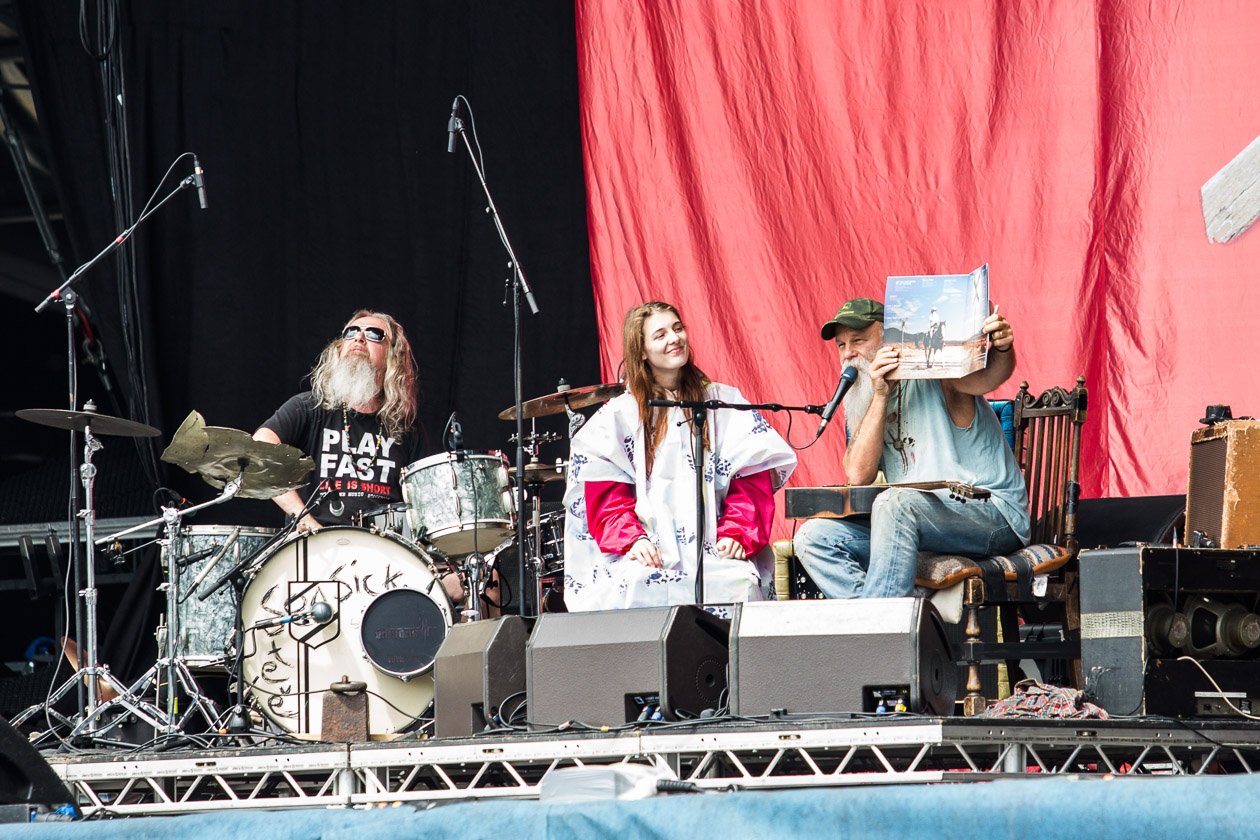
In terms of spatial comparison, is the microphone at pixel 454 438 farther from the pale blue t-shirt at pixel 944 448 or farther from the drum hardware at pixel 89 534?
the pale blue t-shirt at pixel 944 448

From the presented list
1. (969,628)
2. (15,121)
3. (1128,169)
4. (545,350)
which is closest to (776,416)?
(545,350)

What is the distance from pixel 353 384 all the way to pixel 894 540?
2615mm

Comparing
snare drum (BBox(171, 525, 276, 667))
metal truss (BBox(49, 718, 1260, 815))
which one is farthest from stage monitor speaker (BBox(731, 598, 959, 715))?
snare drum (BBox(171, 525, 276, 667))

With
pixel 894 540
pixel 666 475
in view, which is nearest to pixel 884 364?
pixel 894 540

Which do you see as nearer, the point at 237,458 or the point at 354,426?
the point at 237,458

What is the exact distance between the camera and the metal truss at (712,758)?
3.19 metres

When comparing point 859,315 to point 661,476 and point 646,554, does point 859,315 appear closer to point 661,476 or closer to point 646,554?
point 661,476

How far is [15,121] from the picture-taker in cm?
655

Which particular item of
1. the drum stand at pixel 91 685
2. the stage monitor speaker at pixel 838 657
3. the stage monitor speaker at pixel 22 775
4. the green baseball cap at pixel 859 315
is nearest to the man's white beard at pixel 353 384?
the drum stand at pixel 91 685

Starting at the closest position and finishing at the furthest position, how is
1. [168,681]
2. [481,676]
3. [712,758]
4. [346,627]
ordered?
[712,758], [481,676], [168,681], [346,627]

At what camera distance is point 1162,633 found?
3688mm

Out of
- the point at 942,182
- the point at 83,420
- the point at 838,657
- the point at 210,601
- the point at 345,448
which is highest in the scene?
the point at 942,182

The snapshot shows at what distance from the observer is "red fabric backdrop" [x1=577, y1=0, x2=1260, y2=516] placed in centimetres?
533

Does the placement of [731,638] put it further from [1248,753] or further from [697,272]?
[697,272]
